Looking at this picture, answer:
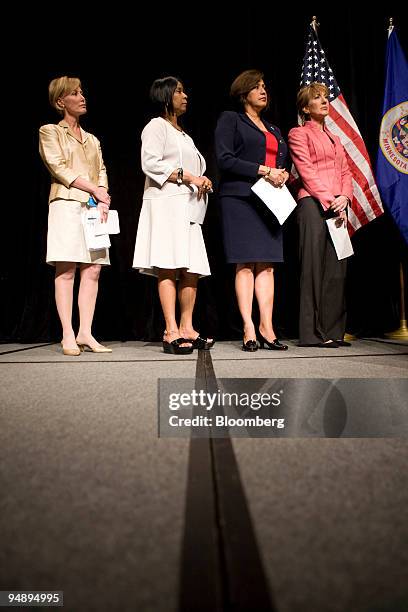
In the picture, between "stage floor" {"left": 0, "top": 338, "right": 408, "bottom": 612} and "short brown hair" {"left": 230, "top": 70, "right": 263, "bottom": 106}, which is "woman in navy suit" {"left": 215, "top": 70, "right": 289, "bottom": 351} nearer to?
"short brown hair" {"left": 230, "top": 70, "right": 263, "bottom": 106}

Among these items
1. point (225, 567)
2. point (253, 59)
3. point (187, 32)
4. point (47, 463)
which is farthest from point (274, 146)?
point (225, 567)

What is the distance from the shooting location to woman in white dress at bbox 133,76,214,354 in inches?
92.3

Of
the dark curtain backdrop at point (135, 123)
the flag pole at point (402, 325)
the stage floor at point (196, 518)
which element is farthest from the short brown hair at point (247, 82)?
the stage floor at point (196, 518)

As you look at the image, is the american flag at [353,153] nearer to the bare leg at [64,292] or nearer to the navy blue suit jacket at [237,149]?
the navy blue suit jacket at [237,149]

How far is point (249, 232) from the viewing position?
2.48 meters

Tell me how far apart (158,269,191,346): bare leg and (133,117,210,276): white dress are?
73mm

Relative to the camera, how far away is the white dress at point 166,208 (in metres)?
2.34

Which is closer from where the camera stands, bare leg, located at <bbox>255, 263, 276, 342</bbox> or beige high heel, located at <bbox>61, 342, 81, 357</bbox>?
beige high heel, located at <bbox>61, 342, 81, 357</bbox>

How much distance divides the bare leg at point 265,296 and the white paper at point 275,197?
281 millimetres

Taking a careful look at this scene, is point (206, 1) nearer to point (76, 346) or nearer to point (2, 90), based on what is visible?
point (2, 90)

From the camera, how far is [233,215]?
250 centimetres

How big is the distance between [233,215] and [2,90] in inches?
72.9

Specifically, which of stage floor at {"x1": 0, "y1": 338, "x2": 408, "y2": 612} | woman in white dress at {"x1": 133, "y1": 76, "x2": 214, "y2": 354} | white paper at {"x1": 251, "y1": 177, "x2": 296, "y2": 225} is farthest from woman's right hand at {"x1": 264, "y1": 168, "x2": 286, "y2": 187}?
stage floor at {"x1": 0, "y1": 338, "x2": 408, "y2": 612}

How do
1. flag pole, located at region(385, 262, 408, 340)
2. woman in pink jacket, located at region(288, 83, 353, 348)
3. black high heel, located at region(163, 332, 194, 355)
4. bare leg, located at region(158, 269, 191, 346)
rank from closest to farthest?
black high heel, located at region(163, 332, 194, 355) → bare leg, located at region(158, 269, 191, 346) → woman in pink jacket, located at region(288, 83, 353, 348) → flag pole, located at region(385, 262, 408, 340)
